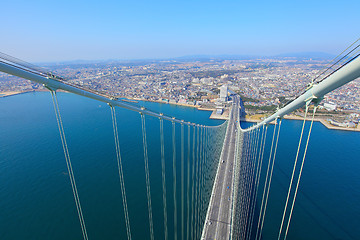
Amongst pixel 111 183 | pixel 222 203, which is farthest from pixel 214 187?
pixel 111 183

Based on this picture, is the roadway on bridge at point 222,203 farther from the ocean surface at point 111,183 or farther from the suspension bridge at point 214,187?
the ocean surface at point 111,183

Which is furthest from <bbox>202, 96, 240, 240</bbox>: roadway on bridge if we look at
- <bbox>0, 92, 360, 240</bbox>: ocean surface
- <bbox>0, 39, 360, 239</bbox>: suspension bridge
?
<bbox>0, 92, 360, 240</bbox>: ocean surface

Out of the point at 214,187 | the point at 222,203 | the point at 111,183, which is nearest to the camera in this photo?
the point at 222,203

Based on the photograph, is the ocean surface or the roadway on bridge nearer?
the roadway on bridge

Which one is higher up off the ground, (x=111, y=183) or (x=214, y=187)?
(x=214, y=187)

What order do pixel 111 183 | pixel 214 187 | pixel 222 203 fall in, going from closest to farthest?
pixel 222 203
pixel 214 187
pixel 111 183

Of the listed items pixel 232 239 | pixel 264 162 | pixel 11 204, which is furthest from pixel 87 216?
pixel 264 162

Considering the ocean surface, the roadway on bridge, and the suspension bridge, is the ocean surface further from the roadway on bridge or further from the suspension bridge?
the roadway on bridge

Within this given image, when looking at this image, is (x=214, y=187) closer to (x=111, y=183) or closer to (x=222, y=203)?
(x=222, y=203)

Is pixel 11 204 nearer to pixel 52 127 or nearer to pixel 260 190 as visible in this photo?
pixel 52 127

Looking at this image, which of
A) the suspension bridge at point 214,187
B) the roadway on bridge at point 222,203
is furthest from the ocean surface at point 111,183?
the roadway on bridge at point 222,203
